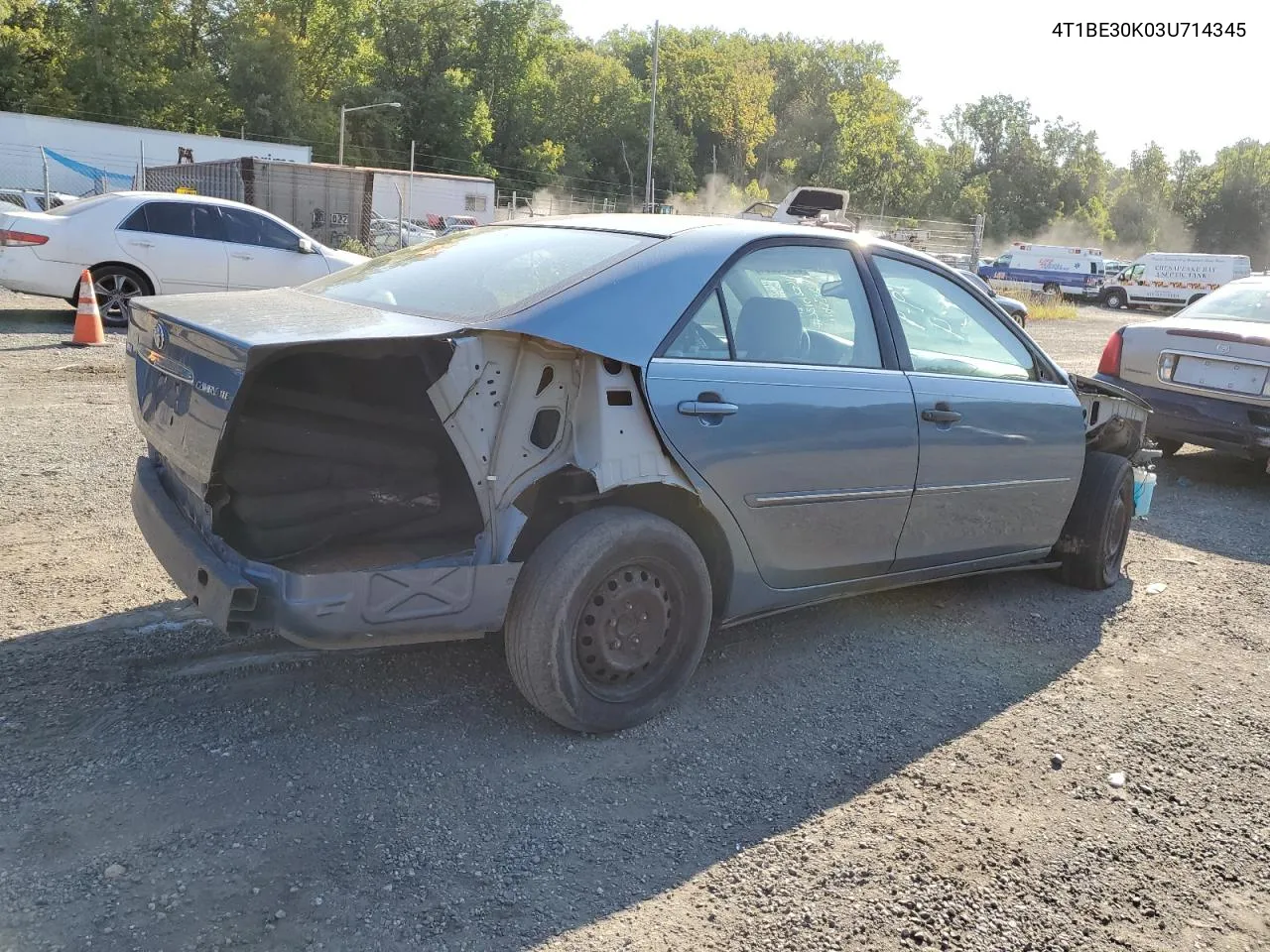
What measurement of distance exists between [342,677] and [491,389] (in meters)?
1.25

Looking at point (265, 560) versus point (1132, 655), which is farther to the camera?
point (1132, 655)

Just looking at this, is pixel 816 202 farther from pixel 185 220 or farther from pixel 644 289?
pixel 644 289

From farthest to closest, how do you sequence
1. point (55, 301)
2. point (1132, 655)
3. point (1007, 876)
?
point (55, 301), point (1132, 655), point (1007, 876)

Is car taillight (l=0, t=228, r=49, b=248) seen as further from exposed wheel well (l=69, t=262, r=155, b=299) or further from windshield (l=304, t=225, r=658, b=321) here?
windshield (l=304, t=225, r=658, b=321)

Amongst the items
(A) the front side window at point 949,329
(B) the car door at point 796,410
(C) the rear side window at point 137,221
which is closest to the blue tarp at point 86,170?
(C) the rear side window at point 137,221

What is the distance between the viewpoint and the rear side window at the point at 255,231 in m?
11.9

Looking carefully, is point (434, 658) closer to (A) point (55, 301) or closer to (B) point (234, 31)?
(A) point (55, 301)

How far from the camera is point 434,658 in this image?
380 centimetres

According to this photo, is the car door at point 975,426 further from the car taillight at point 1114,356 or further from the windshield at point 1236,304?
the windshield at point 1236,304

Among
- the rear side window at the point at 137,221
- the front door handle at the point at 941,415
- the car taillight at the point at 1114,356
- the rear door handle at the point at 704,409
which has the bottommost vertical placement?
the front door handle at the point at 941,415

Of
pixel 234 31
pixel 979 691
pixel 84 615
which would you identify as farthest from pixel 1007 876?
pixel 234 31

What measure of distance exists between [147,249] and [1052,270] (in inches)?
1479

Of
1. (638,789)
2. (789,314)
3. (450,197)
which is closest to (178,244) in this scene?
(789,314)

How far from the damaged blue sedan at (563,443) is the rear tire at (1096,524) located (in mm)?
1212
